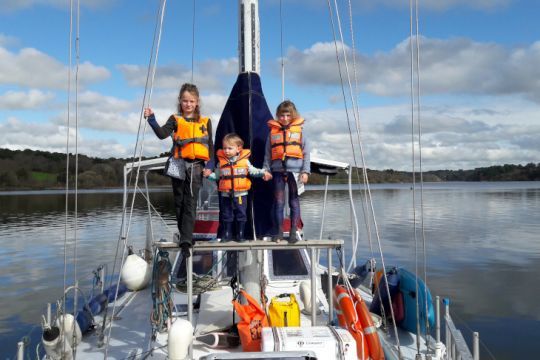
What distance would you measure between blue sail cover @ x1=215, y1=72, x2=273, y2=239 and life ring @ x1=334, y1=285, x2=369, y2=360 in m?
1.51

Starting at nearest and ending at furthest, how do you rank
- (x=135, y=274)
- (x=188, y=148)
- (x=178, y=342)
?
(x=178, y=342) < (x=188, y=148) < (x=135, y=274)

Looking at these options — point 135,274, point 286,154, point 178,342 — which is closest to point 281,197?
point 286,154

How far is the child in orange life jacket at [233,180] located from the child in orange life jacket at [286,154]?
0.22 metres

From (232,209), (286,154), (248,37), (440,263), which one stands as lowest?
(440,263)

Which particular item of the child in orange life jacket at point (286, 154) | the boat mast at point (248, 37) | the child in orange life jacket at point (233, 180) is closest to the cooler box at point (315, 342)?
the child in orange life jacket at point (286, 154)

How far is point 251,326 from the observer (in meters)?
5.25

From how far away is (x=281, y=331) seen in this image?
15.6 feet

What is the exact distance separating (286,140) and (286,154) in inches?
7.4

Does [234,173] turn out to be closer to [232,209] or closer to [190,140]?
[232,209]

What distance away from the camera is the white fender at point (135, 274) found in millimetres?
9633

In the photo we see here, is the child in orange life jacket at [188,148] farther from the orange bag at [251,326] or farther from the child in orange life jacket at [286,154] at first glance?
the orange bag at [251,326]

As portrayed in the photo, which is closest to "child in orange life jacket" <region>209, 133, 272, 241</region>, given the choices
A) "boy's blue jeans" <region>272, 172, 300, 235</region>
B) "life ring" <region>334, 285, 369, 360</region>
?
"boy's blue jeans" <region>272, 172, 300, 235</region>

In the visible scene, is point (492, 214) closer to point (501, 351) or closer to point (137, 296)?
point (501, 351)

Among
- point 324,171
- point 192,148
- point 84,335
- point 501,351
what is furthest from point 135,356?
point 501,351
